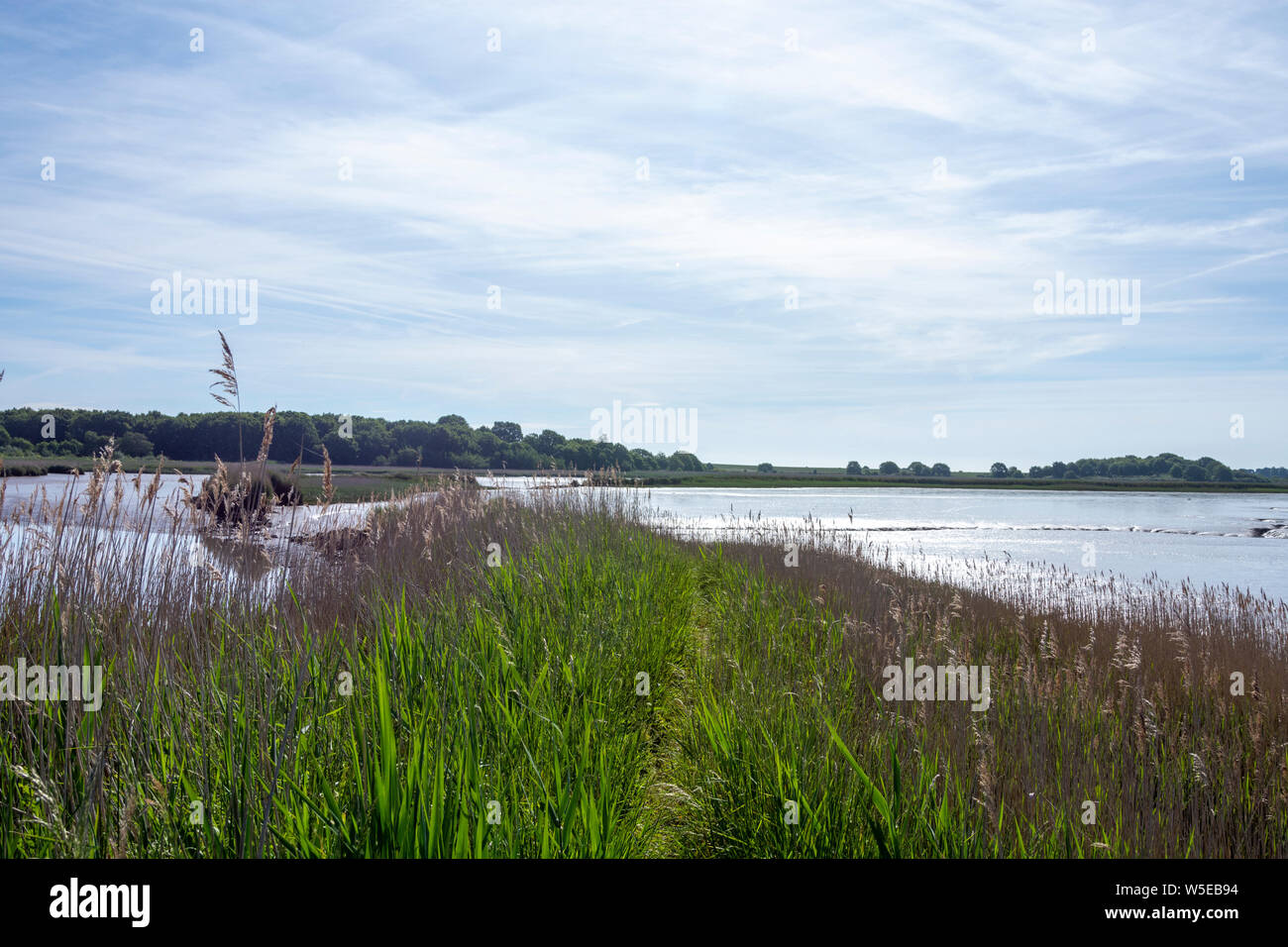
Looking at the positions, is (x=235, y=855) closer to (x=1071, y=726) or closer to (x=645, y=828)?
(x=645, y=828)

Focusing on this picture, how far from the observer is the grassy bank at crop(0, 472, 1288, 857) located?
242 cm

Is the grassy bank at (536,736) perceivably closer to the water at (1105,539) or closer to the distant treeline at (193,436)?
the distant treeline at (193,436)

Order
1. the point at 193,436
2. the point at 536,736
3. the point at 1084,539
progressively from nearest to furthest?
the point at 536,736 → the point at 193,436 → the point at 1084,539

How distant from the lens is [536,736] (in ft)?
11.2

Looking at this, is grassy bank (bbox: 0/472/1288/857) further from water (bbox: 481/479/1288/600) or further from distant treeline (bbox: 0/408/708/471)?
water (bbox: 481/479/1288/600)

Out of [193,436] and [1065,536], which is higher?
[193,436]

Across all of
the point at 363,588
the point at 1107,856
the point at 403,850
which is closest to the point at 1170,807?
the point at 1107,856

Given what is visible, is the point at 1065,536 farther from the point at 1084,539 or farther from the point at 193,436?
the point at 193,436

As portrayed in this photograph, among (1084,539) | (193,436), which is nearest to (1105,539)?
(1084,539)

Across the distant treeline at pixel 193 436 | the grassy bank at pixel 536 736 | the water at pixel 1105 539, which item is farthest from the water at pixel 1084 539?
the grassy bank at pixel 536 736

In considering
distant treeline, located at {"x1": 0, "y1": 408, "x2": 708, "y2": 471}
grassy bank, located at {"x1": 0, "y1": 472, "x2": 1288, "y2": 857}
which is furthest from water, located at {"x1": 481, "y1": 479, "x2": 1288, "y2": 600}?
grassy bank, located at {"x1": 0, "y1": 472, "x2": 1288, "y2": 857}

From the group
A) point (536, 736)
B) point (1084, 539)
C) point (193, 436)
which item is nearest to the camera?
point (536, 736)

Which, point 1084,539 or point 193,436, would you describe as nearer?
point 193,436

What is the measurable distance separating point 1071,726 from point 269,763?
4.87 metres
